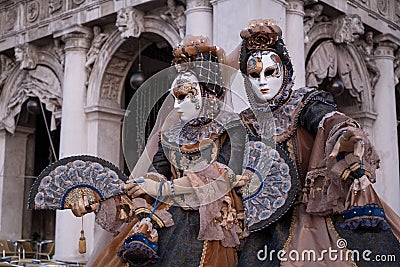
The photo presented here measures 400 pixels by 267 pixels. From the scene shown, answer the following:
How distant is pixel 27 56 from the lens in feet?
34.7

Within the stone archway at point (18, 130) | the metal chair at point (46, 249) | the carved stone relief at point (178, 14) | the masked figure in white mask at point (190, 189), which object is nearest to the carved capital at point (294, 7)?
the carved stone relief at point (178, 14)

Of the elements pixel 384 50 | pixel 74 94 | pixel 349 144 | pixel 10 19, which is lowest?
pixel 349 144

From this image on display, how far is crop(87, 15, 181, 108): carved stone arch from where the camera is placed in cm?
943

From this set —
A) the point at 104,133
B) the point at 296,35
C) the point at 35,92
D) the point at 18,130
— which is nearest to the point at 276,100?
the point at 296,35

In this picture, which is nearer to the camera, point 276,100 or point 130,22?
point 276,100

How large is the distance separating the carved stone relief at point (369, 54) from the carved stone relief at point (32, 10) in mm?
5040

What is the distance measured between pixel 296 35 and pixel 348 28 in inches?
55.2

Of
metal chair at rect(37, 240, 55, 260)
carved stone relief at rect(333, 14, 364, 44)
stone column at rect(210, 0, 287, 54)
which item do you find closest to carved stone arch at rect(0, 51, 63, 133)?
metal chair at rect(37, 240, 55, 260)

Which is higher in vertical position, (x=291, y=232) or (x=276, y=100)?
(x=276, y=100)

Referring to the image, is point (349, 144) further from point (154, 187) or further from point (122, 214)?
point (122, 214)

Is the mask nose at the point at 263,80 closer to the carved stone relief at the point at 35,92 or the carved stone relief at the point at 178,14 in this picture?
the carved stone relief at the point at 178,14

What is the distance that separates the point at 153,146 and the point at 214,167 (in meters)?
0.65

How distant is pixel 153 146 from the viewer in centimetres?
354

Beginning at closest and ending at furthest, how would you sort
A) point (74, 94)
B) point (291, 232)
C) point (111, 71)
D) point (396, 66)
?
1. point (291, 232)
2. point (74, 94)
3. point (111, 71)
4. point (396, 66)
